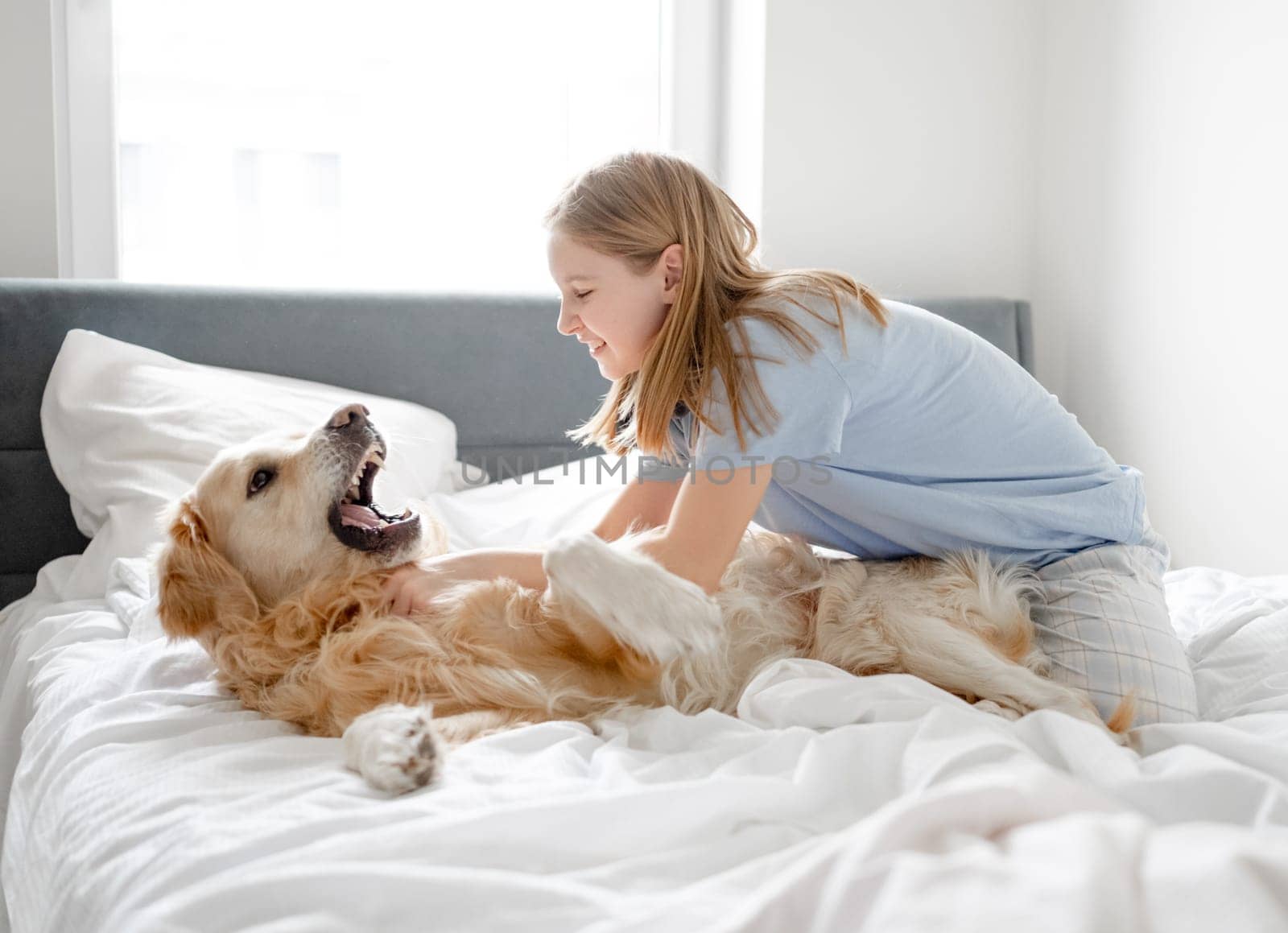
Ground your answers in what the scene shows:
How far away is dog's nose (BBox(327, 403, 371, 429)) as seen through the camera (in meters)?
1.63

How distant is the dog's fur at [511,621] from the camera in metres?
1.30

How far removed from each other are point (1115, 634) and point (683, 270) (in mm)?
826

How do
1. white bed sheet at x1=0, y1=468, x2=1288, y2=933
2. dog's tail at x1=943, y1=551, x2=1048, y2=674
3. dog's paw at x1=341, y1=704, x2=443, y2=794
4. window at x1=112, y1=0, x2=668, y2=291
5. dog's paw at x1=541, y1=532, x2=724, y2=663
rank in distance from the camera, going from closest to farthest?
white bed sheet at x1=0, y1=468, x2=1288, y2=933, dog's paw at x1=341, y1=704, x2=443, y2=794, dog's paw at x1=541, y1=532, x2=724, y2=663, dog's tail at x1=943, y1=551, x2=1048, y2=674, window at x1=112, y1=0, x2=668, y2=291

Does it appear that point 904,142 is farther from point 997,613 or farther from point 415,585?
point 415,585

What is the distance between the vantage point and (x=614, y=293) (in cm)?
160

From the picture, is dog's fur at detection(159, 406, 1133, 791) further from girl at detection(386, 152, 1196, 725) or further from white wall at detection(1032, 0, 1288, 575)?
white wall at detection(1032, 0, 1288, 575)

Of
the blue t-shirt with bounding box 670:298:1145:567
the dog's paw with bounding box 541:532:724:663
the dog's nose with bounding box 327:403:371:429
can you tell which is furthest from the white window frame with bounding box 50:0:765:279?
the dog's paw with bounding box 541:532:724:663

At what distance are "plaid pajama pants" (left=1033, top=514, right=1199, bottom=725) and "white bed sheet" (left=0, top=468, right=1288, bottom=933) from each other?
98mm

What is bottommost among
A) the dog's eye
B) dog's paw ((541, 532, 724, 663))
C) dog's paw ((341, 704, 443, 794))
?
dog's paw ((341, 704, 443, 794))

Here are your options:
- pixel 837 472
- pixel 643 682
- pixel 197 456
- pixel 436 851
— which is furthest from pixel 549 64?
pixel 436 851

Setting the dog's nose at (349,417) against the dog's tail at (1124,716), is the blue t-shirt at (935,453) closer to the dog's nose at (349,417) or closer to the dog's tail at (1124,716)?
the dog's tail at (1124,716)

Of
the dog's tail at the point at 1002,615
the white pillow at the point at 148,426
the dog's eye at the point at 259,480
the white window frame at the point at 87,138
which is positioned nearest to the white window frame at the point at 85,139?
the white window frame at the point at 87,138

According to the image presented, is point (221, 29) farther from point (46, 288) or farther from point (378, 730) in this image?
point (378, 730)

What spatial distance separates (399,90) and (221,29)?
1.62 ft
